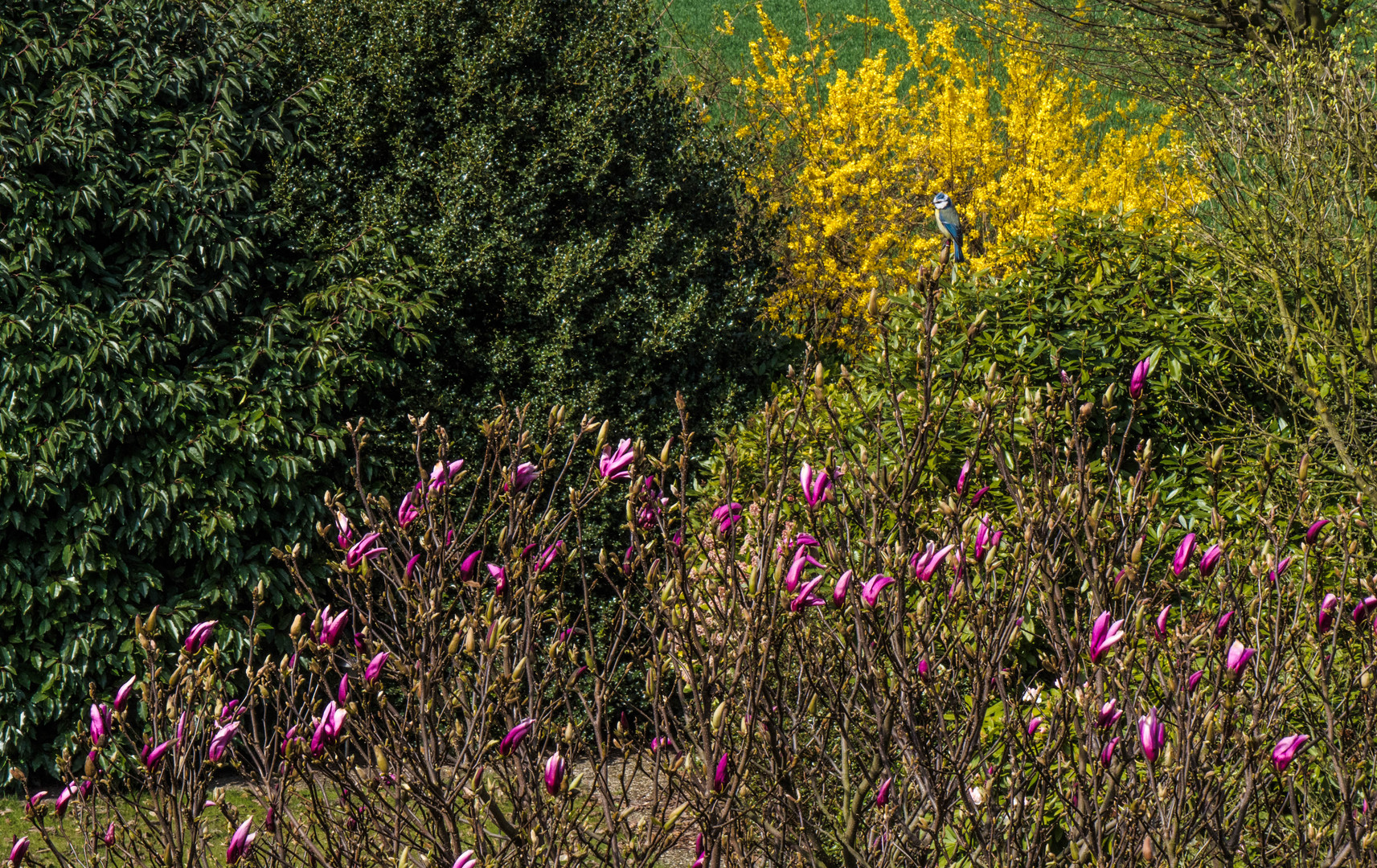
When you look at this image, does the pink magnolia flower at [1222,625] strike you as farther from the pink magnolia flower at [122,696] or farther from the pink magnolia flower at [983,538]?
the pink magnolia flower at [122,696]

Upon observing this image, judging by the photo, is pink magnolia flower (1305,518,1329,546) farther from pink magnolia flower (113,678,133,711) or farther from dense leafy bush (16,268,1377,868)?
pink magnolia flower (113,678,133,711)

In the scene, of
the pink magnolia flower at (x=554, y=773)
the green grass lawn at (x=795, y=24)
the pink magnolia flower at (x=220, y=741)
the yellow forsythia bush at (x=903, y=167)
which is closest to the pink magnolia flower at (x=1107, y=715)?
the pink magnolia flower at (x=554, y=773)

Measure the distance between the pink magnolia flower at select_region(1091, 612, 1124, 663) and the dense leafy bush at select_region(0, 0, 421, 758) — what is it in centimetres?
337

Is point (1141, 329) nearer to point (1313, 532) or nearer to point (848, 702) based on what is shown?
point (1313, 532)

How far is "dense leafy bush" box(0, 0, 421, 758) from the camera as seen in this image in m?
4.37

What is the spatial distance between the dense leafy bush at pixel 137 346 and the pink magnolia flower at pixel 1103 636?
337cm

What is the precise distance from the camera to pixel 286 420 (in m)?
4.56

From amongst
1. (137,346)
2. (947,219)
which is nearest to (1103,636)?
(137,346)

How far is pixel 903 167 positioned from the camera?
7387 millimetres

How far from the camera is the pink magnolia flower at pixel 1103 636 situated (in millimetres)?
1691

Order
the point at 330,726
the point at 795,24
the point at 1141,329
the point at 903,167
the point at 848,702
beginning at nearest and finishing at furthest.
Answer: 1. the point at 330,726
2. the point at 848,702
3. the point at 1141,329
4. the point at 903,167
5. the point at 795,24

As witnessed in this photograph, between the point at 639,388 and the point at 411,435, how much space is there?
0.98 m

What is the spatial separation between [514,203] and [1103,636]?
361 centimetres

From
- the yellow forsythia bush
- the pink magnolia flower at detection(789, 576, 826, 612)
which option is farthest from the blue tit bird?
the pink magnolia flower at detection(789, 576, 826, 612)
